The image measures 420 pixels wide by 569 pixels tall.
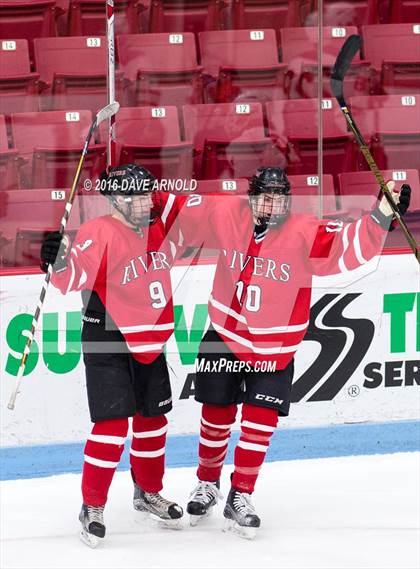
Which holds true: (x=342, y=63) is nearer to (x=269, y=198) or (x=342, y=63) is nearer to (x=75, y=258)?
(x=269, y=198)

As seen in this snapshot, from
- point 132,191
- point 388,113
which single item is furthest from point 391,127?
point 132,191

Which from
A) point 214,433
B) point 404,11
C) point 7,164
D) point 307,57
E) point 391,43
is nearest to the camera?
point 214,433

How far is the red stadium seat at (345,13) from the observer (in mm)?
4383

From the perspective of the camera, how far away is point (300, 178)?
165 inches

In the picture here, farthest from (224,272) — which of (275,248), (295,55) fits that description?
(295,55)

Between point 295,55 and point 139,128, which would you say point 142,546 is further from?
point 295,55

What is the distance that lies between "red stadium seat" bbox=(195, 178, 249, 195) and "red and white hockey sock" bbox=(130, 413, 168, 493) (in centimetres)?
82

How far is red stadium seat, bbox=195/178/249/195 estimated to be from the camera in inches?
158

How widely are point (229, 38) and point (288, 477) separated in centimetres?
153

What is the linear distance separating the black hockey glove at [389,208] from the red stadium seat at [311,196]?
0.77m

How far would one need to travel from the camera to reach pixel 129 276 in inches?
134

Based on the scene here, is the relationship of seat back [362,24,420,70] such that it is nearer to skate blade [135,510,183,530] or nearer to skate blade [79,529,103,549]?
skate blade [135,510,183,530]

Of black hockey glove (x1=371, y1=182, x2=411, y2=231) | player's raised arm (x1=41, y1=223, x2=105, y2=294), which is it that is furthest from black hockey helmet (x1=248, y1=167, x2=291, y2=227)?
player's raised arm (x1=41, y1=223, x2=105, y2=294)

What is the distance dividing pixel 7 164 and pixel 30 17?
0.65m
